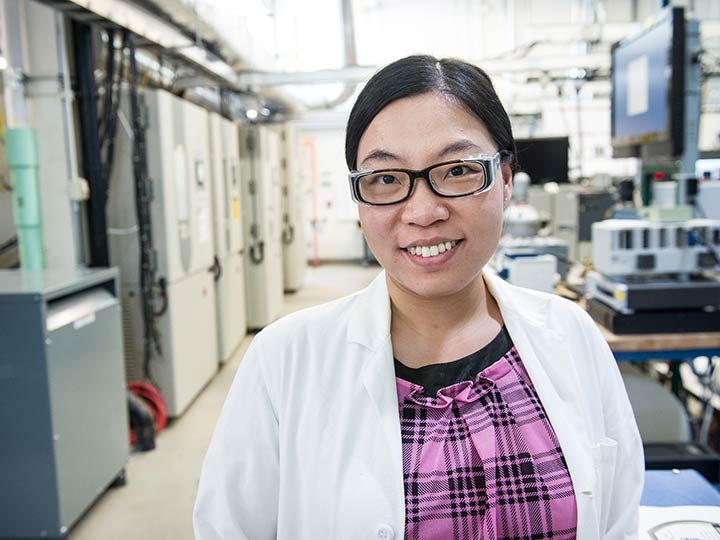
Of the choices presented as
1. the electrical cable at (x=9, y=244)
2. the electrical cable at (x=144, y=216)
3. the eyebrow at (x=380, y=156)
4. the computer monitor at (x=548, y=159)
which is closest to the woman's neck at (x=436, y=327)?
the eyebrow at (x=380, y=156)

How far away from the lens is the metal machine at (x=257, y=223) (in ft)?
18.5

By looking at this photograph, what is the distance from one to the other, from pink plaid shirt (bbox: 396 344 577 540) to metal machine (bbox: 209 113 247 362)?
12.2 ft

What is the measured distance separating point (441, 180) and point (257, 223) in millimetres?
4910

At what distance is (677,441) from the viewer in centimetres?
238

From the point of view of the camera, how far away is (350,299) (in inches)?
45.1

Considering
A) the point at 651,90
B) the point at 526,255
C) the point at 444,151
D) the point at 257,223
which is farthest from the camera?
the point at 257,223

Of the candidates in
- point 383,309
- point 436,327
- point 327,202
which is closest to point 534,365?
point 436,327

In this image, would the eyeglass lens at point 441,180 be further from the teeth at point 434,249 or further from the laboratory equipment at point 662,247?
the laboratory equipment at point 662,247

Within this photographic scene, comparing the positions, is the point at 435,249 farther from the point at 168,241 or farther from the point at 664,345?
the point at 168,241

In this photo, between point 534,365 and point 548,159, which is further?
point 548,159

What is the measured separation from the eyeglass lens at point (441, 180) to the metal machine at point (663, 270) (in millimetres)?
1399

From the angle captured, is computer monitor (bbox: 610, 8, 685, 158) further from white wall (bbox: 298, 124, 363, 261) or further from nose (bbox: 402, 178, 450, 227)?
white wall (bbox: 298, 124, 363, 261)

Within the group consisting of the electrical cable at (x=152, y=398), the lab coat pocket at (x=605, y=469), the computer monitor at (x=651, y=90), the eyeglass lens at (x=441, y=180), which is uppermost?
the computer monitor at (x=651, y=90)

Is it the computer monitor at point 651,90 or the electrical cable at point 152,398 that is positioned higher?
the computer monitor at point 651,90
